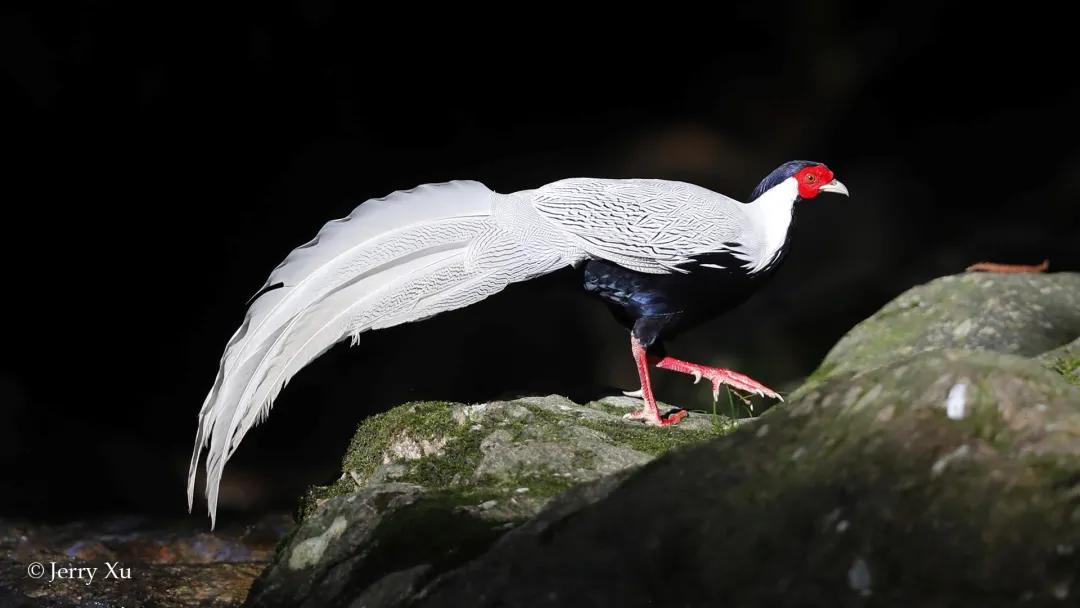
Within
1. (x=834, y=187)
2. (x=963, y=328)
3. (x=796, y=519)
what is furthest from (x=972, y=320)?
(x=796, y=519)

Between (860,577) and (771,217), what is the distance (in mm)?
2416

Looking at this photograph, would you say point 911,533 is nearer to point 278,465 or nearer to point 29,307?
point 278,465

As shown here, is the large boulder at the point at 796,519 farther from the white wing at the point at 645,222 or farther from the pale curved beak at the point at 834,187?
the pale curved beak at the point at 834,187

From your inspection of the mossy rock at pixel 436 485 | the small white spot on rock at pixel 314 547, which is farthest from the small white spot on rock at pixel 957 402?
the small white spot on rock at pixel 314 547

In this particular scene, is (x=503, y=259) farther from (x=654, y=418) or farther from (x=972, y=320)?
(x=972, y=320)

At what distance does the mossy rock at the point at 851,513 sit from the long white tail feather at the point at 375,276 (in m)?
1.30

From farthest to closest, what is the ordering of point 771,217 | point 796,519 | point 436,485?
point 771,217 < point 436,485 < point 796,519

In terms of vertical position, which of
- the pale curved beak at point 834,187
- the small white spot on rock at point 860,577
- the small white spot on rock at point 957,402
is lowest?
the small white spot on rock at point 860,577

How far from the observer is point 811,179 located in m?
3.88

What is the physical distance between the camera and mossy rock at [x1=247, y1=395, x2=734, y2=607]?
7.51 feet

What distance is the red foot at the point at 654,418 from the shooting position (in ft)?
11.9

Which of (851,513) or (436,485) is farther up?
A: (851,513)

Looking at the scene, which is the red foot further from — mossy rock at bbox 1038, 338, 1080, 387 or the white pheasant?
mossy rock at bbox 1038, 338, 1080, 387

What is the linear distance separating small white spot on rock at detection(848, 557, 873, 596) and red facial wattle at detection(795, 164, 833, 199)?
2.50 metres
